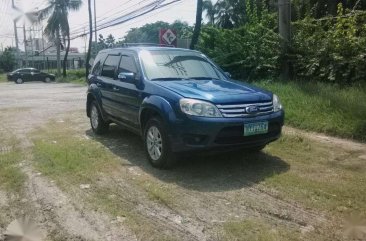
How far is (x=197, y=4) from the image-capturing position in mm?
17516

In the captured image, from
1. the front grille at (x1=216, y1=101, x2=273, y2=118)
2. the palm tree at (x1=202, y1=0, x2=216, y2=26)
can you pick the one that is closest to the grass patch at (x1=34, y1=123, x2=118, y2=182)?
the front grille at (x1=216, y1=101, x2=273, y2=118)

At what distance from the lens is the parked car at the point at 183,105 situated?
5324 mm

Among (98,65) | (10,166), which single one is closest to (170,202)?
(10,166)

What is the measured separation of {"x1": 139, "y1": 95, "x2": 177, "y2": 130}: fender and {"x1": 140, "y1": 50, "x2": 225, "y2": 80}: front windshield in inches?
19.4

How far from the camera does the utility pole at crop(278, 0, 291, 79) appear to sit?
38.0 ft

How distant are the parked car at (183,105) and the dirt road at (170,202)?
372 mm

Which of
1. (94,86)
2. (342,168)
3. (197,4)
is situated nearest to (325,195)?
(342,168)

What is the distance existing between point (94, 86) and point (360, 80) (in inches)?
242


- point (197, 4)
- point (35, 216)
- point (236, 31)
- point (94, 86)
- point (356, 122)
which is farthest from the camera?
point (197, 4)

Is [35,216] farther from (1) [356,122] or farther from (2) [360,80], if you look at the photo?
(2) [360,80]

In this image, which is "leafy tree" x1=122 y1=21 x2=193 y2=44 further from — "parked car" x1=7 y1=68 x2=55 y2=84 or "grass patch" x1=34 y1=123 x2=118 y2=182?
"grass patch" x1=34 y1=123 x2=118 y2=182

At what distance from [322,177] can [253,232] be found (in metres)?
1.86

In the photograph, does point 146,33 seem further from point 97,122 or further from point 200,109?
point 200,109

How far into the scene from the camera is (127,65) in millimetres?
6980
